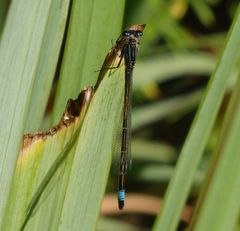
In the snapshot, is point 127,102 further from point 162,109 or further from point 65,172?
point 162,109

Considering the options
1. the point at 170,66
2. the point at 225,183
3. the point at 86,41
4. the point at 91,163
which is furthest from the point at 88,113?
the point at 170,66

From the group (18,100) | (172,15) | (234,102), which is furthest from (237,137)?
(172,15)

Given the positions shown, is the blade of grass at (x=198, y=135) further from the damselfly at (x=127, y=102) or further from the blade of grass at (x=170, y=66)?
the blade of grass at (x=170, y=66)

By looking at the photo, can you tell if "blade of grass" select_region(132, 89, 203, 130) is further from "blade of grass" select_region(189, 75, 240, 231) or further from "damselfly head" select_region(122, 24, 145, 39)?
"blade of grass" select_region(189, 75, 240, 231)

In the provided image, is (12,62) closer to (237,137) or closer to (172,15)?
(237,137)

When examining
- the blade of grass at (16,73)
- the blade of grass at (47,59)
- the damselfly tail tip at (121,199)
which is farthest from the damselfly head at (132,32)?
the damselfly tail tip at (121,199)
